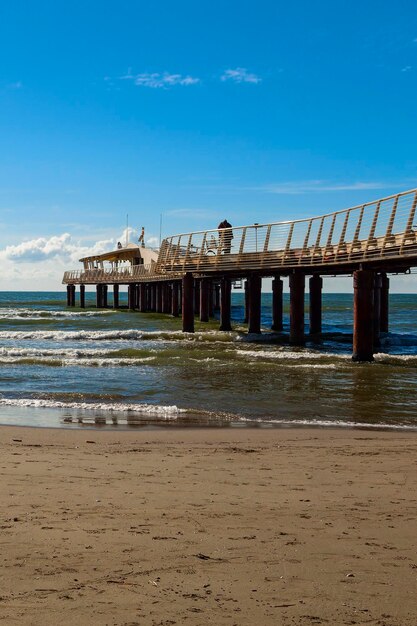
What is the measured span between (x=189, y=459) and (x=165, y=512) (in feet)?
7.68

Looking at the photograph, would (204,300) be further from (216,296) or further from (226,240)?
(216,296)

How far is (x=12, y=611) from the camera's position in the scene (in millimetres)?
3809

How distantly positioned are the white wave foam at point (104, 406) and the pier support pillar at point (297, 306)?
1375cm

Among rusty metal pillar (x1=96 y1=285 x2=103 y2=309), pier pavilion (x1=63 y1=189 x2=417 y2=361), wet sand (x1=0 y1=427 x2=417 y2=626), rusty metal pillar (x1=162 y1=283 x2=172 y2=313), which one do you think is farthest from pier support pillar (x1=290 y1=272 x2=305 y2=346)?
rusty metal pillar (x1=96 y1=285 x2=103 y2=309)

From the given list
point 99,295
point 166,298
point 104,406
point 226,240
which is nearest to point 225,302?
point 226,240

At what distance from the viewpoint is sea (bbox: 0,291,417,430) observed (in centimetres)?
1181

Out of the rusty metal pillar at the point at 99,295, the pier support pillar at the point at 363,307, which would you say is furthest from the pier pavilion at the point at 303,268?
the rusty metal pillar at the point at 99,295

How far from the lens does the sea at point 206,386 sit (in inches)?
465

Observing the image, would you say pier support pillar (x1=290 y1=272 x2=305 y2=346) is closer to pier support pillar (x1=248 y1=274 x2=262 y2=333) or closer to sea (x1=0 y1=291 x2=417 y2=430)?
sea (x1=0 y1=291 x2=417 y2=430)

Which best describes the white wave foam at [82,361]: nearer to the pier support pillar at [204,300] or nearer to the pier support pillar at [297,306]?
the pier support pillar at [297,306]

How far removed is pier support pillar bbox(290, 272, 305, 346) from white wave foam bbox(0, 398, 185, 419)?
45.1ft

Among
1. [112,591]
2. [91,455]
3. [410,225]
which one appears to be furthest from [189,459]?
[410,225]

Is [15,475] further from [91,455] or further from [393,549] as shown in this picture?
[393,549]

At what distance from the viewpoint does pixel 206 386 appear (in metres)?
16.2
